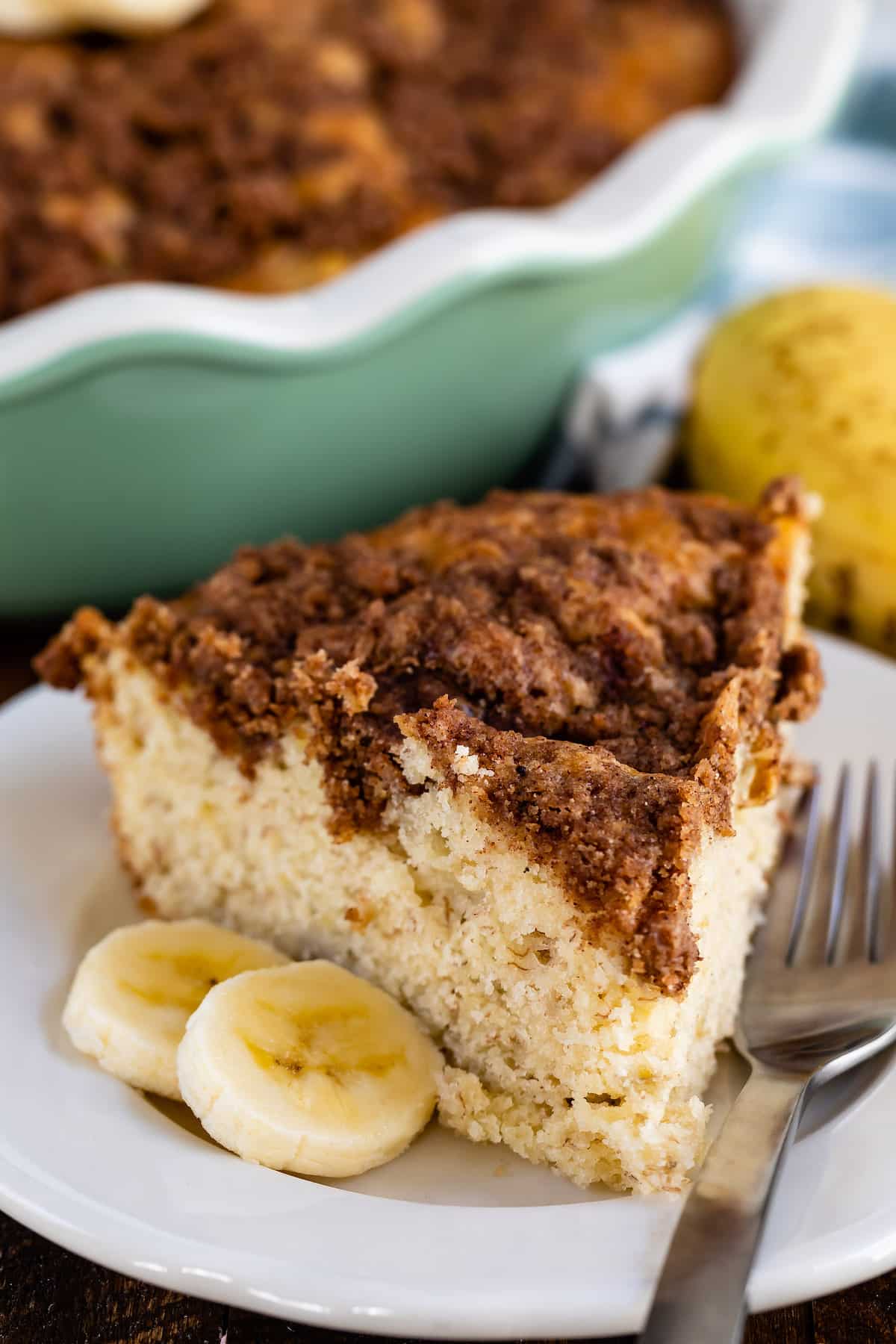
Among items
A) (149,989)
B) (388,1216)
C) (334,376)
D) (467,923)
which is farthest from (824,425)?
(388,1216)

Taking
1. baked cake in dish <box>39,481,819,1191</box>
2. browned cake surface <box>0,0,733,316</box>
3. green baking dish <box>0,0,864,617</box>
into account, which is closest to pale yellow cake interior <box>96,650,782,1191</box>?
baked cake in dish <box>39,481,819,1191</box>

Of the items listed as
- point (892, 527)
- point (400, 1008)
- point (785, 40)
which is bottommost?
point (400, 1008)

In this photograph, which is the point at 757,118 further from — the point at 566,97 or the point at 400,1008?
the point at 400,1008

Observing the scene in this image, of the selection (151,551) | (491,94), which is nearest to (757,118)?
(491,94)

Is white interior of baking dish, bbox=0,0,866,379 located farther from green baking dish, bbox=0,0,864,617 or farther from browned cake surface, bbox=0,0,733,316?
browned cake surface, bbox=0,0,733,316

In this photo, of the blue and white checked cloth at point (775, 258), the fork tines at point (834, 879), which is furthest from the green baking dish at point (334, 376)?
the fork tines at point (834, 879)

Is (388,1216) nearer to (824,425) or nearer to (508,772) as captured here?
(508,772)

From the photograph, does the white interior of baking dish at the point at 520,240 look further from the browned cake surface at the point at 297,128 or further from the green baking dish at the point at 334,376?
the browned cake surface at the point at 297,128
